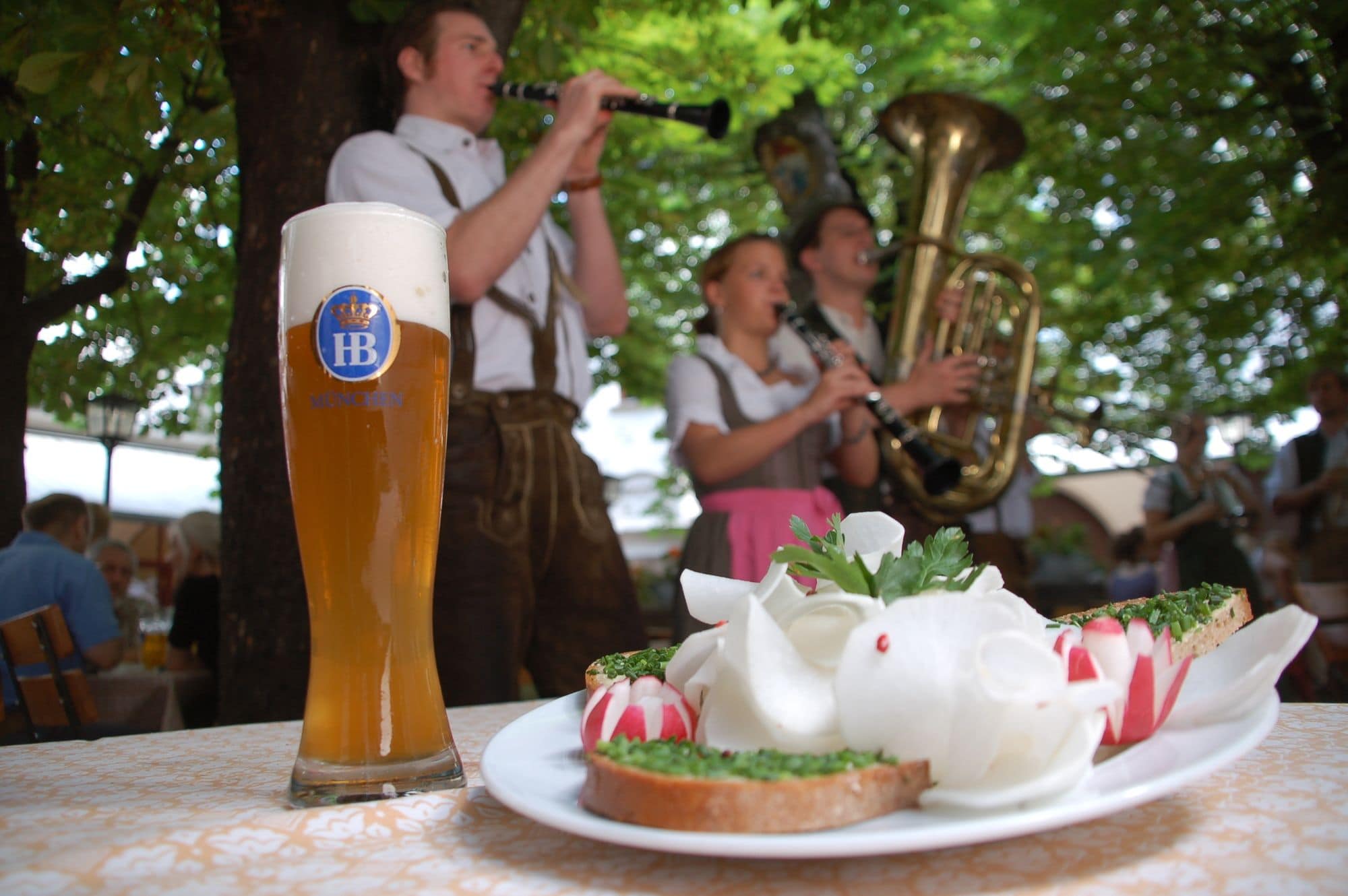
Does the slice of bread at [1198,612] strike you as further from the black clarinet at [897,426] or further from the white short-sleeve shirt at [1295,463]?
the white short-sleeve shirt at [1295,463]

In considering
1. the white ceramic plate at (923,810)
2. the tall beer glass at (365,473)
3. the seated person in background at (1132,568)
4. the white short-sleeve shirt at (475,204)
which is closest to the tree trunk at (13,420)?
the white short-sleeve shirt at (475,204)

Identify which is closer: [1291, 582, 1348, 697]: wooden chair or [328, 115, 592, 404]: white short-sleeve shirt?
[328, 115, 592, 404]: white short-sleeve shirt

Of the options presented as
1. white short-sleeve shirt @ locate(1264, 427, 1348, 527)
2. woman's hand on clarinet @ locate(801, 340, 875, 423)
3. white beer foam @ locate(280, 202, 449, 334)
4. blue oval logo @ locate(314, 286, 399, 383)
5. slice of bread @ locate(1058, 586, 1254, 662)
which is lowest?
slice of bread @ locate(1058, 586, 1254, 662)

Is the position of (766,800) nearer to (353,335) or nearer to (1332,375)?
(353,335)

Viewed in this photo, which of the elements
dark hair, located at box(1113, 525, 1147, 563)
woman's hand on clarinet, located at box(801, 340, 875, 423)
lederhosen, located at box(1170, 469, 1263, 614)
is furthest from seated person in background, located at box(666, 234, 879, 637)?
dark hair, located at box(1113, 525, 1147, 563)

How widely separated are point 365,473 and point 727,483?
2076 millimetres

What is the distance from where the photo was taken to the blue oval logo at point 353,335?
0.63 m

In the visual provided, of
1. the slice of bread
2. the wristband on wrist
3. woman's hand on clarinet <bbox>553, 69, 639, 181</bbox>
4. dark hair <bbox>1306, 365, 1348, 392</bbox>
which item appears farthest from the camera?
dark hair <bbox>1306, 365, 1348, 392</bbox>

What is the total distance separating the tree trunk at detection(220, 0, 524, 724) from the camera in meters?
2.15

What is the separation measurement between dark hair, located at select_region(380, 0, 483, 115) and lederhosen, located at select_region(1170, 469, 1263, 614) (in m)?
3.71

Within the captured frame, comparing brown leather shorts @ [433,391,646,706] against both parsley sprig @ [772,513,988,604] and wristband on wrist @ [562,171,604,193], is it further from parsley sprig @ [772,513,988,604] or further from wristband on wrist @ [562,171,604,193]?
parsley sprig @ [772,513,988,604]

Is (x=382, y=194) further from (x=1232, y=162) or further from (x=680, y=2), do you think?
(x=1232, y=162)

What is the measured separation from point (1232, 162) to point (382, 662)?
4.09 metres

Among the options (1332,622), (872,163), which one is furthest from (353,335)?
(872,163)
